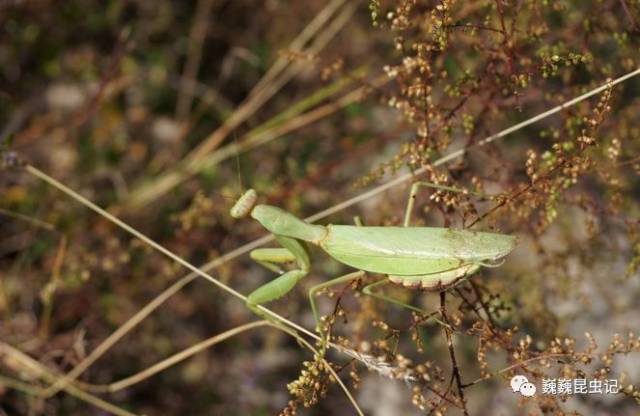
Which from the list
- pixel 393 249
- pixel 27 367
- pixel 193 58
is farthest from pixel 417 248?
pixel 193 58

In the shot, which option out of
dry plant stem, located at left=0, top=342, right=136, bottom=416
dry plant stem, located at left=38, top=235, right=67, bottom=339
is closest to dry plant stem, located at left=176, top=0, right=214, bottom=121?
dry plant stem, located at left=38, top=235, right=67, bottom=339

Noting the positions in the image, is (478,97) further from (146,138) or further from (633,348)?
(146,138)

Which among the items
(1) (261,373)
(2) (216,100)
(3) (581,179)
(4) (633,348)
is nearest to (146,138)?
(2) (216,100)

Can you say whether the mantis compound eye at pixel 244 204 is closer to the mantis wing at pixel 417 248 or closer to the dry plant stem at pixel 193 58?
the mantis wing at pixel 417 248

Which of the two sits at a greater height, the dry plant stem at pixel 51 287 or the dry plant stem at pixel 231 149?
the dry plant stem at pixel 231 149

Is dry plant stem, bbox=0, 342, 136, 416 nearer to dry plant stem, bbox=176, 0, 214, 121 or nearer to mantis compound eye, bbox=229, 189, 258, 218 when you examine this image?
mantis compound eye, bbox=229, 189, 258, 218

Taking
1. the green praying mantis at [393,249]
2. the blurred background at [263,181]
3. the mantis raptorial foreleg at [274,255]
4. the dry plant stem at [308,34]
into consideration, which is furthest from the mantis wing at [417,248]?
the dry plant stem at [308,34]
